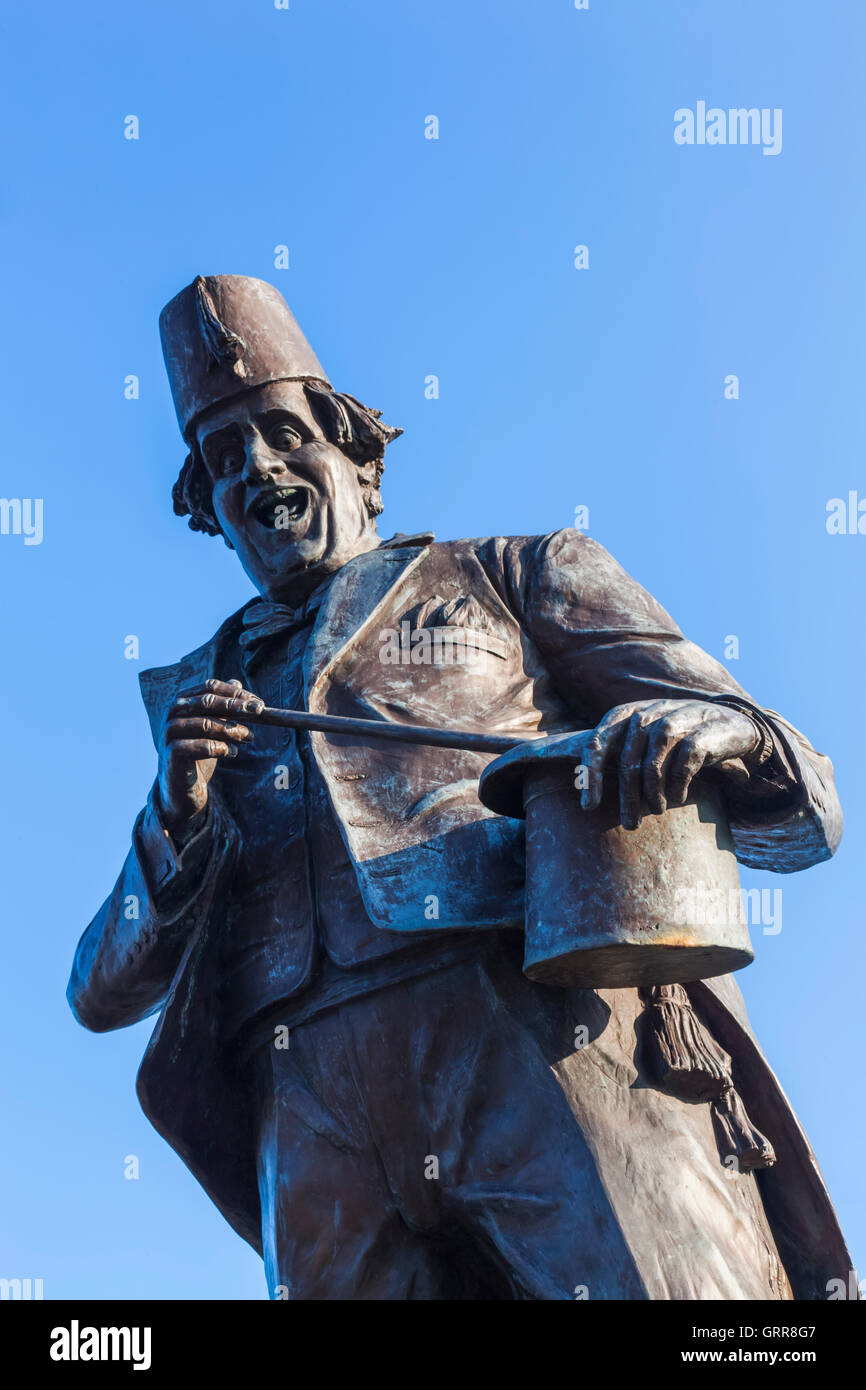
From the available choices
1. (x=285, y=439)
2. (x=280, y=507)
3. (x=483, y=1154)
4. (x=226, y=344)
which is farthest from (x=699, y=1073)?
(x=226, y=344)

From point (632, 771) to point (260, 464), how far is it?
2.45 meters

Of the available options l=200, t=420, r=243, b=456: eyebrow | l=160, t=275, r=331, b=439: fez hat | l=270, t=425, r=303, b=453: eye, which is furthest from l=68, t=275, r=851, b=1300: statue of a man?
l=160, t=275, r=331, b=439: fez hat

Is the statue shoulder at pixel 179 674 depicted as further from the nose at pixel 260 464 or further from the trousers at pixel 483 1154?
the trousers at pixel 483 1154

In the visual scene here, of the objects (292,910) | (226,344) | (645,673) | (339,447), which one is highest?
(226,344)

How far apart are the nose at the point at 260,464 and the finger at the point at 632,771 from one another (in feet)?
7.56

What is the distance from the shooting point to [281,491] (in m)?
8.15

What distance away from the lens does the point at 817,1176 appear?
22.6ft

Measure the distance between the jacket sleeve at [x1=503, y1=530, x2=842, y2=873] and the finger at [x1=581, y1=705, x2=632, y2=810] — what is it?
0.49 metres

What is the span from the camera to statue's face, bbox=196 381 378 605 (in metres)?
8.14

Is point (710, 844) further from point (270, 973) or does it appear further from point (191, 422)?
point (191, 422)

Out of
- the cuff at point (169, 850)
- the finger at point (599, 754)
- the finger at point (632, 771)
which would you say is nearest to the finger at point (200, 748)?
the cuff at point (169, 850)

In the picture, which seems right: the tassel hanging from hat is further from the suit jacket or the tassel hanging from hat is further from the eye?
the eye

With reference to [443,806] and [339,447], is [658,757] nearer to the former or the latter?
[443,806]

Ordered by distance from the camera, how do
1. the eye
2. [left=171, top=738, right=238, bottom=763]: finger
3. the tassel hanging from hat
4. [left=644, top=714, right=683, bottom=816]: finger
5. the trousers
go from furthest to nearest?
1. the eye
2. [left=171, top=738, right=238, bottom=763]: finger
3. the tassel hanging from hat
4. the trousers
5. [left=644, top=714, right=683, bottom=816]: finger
